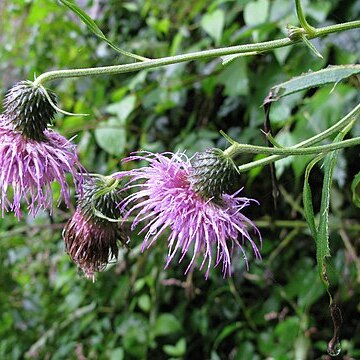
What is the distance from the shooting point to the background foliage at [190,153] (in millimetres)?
1442

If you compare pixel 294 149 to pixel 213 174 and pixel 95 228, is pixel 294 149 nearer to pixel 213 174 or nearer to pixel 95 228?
pixel 213 174

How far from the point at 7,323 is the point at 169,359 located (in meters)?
0.60

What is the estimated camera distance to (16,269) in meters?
2.32

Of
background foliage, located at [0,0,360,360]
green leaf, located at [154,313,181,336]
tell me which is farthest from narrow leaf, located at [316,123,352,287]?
green leaf, located at [154,313,181,336]

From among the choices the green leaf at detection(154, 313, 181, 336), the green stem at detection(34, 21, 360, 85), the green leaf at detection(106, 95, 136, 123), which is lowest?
the green leaf at detection(154, 313, 181, 336)

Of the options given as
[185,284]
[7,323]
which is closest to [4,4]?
[7,323]

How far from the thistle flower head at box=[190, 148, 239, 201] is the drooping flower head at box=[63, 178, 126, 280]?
0.11 meters

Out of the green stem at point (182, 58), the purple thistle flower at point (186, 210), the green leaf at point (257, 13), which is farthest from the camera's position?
the green leaf at point (257, 13)

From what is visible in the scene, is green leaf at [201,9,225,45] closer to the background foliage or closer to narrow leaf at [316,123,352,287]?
the background foliage

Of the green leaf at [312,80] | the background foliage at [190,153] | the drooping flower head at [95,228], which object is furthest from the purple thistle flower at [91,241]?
the background foliage at [190,153]

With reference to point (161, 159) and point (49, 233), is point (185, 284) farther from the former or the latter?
point (161, 159)

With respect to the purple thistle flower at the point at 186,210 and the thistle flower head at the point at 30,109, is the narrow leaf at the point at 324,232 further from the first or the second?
the thistle flower head at the point at 30,109

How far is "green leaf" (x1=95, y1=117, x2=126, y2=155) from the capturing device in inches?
64.5

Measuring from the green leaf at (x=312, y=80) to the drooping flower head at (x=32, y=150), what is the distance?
0.82ft
